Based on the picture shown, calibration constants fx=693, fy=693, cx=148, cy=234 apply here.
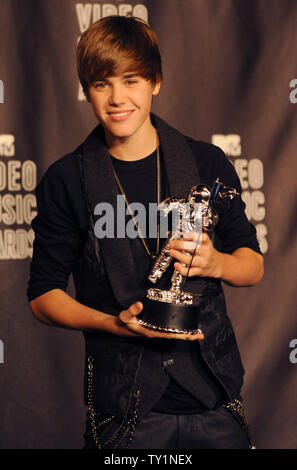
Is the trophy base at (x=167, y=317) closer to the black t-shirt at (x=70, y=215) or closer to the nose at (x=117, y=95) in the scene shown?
the black t-shirt at (x=70, y=215)

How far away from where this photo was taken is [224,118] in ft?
9.14

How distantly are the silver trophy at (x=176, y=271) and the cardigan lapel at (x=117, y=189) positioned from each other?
64 millimetres

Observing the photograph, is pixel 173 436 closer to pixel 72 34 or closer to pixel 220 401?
pixel 220 401

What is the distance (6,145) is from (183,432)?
59.5 inches

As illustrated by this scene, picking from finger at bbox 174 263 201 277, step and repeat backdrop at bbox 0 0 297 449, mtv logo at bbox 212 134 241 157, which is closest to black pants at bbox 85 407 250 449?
finger at bbox 174 263 201 277

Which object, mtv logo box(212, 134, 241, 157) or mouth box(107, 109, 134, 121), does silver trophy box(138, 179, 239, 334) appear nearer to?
mouth box(107, 109, 134, 121)

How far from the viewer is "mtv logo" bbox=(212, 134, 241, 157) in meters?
2.78

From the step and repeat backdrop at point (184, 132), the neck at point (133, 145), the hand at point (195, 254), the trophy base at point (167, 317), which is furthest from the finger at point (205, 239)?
the step and repeat backdrop at point (184, 132)

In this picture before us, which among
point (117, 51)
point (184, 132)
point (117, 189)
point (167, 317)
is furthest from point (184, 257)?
point (184, 132)

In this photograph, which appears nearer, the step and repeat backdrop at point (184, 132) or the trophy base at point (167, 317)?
the trophy base at point (167, 317)

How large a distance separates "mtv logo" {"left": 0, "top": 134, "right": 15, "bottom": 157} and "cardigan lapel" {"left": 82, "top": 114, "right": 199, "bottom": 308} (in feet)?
3.45

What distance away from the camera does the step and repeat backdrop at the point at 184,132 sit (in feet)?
8.79

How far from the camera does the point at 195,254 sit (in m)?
1.46
